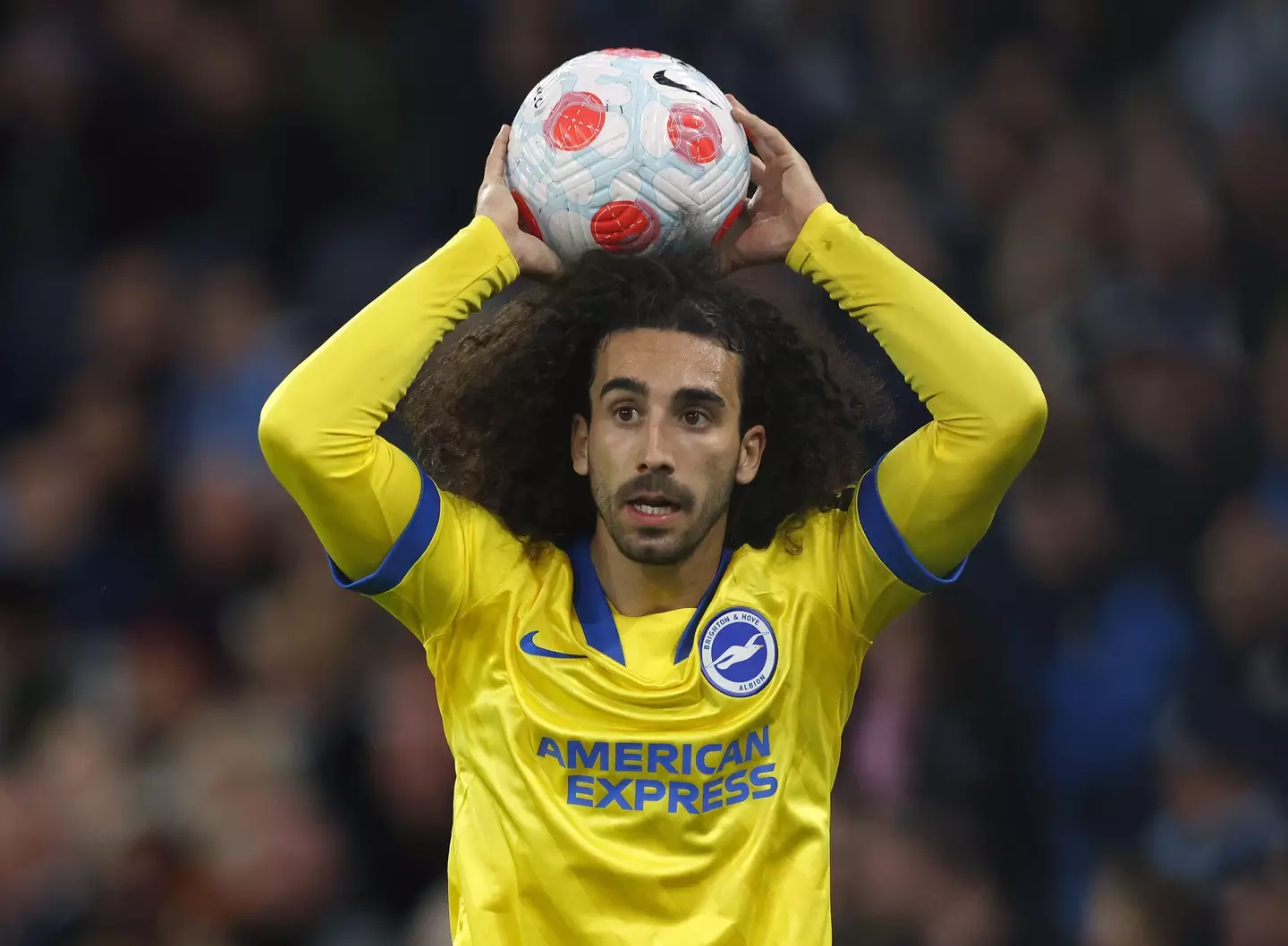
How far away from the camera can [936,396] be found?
3.28 m

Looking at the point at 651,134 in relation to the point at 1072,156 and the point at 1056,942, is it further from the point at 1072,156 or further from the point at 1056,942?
→ the point at 1072,156

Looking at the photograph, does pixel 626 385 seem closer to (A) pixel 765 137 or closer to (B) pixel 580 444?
(B) pixel 580 444

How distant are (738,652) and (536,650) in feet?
1.12

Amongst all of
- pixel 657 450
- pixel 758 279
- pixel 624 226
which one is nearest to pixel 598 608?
pixel 657 450

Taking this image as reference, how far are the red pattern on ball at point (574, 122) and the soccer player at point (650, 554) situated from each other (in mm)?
148

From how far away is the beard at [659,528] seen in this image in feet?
10.6

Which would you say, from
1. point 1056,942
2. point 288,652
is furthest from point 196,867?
point 1056,942

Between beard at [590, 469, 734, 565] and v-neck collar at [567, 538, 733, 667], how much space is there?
115mm

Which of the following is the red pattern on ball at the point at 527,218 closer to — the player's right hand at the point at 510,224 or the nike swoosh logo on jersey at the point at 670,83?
the player's right hand at the point at 510,224

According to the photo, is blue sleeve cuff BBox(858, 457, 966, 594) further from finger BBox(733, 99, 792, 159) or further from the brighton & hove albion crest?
finger BBox(733, 99, 792, 159)

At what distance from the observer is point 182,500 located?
604 centimetres

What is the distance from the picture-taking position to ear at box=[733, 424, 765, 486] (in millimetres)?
3404

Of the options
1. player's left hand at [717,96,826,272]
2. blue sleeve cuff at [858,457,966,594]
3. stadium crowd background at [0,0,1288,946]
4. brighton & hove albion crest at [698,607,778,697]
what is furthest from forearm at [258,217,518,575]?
stadium crowd background at [0,0,1288,946]

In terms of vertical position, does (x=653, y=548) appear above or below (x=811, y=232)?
below
